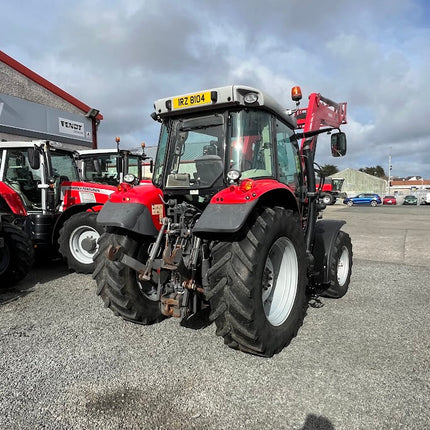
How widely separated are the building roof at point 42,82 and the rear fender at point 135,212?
11033 millimetres

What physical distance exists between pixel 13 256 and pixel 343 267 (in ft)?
15.4

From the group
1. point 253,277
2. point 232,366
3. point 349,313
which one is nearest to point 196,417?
point 232,366

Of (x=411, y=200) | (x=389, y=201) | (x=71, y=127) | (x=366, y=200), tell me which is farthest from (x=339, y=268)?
(x=411, y=200)

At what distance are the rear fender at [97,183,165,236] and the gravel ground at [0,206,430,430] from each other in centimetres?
109

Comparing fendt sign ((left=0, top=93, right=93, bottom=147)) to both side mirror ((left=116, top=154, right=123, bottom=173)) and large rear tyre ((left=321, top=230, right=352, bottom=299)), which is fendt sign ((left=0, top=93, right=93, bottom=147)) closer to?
side mirror ((left=116, top=154, right=123, bottom=173))

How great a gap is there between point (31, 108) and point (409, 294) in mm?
13058

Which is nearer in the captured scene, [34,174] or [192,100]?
[192,100]

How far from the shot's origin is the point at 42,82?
502 inches

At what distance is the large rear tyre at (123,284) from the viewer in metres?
3.22

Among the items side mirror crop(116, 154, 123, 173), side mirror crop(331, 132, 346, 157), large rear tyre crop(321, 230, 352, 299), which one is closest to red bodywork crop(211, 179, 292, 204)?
large rear tyre crop(321, 230, 352, 299)

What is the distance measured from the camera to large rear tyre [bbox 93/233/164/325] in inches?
127

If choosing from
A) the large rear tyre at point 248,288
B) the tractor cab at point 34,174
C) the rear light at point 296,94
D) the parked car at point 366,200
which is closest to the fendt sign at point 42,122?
the tractor cab at point 34,174

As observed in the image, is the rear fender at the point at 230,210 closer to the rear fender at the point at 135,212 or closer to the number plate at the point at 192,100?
the rear fender at the point at 135,212

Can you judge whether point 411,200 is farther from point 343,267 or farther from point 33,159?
point 33,159
